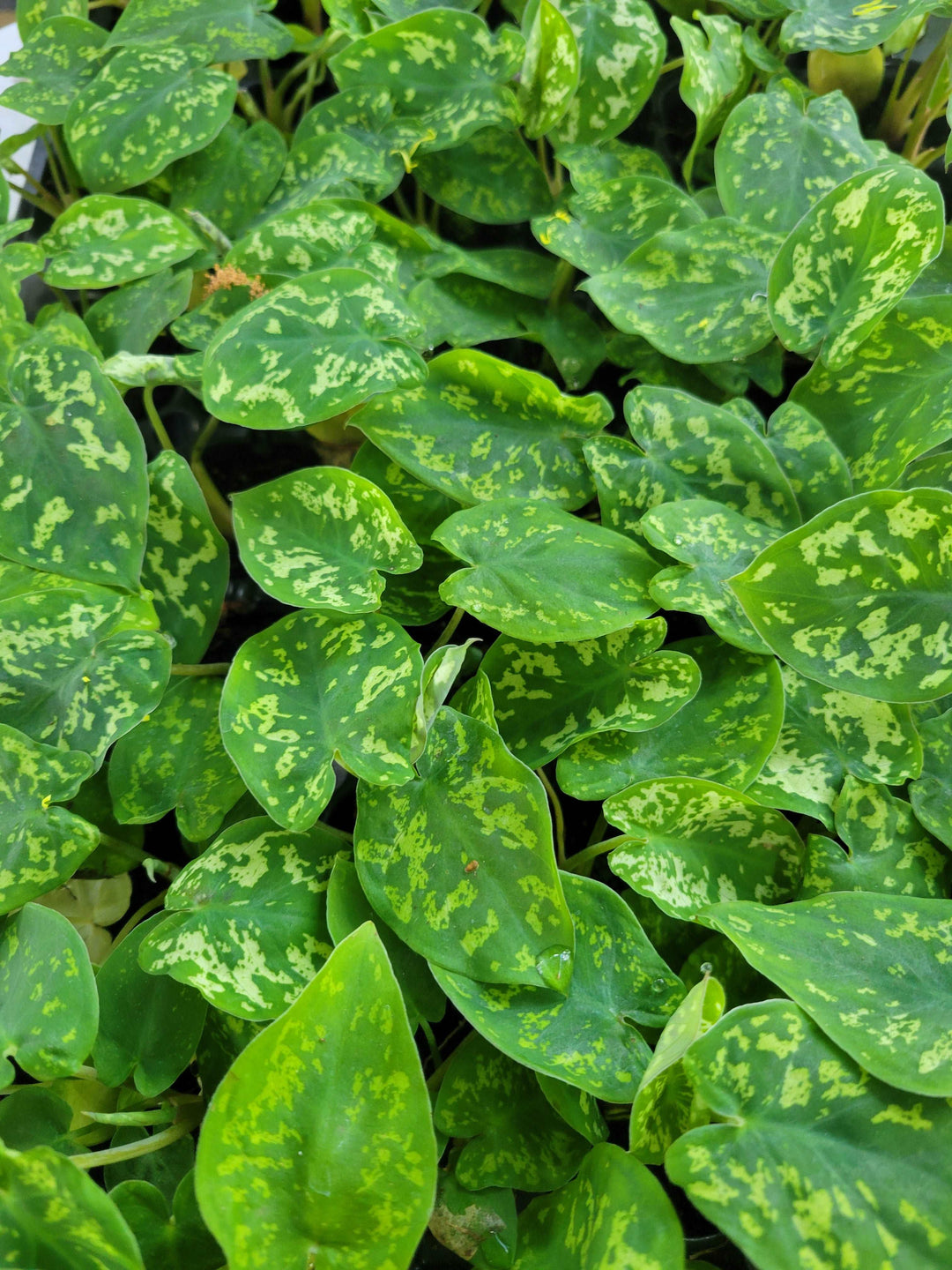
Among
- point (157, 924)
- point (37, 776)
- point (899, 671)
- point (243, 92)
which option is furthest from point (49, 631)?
point (243, 92)

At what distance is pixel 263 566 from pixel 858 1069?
50 cm

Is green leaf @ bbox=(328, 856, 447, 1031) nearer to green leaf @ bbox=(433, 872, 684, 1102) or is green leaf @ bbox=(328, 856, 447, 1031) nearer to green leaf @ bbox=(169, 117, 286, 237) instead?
green leaf @ bbox=(433, 872, 684, 1102)

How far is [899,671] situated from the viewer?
58cm

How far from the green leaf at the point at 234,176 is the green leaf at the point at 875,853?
31.1 inches

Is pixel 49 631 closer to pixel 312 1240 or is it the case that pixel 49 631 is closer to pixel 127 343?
pixel 127 343

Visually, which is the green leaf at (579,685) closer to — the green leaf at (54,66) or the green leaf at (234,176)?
the green leaf at (234,176)

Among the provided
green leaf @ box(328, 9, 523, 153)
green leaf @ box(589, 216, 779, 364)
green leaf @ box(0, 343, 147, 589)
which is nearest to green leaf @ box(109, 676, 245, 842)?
green leaf @ box(0, 343, 147, 589)

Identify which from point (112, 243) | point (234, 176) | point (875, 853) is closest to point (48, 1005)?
point (875, 853)

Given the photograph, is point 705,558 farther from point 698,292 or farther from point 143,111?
point 143,111

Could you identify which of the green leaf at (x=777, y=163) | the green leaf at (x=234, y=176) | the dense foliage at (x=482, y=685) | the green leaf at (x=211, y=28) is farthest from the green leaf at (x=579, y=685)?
the green leaf at (x=211, y=28)

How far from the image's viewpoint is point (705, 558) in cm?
65

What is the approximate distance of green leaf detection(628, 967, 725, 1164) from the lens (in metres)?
0.50

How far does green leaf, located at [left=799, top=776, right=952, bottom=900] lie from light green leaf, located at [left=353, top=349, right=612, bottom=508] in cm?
31

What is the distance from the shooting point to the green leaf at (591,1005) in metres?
0.54
